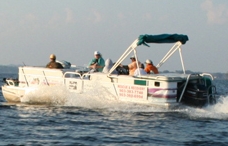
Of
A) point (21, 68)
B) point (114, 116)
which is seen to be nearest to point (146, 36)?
point (114, 116)

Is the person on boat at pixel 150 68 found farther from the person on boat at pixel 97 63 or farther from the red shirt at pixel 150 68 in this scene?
the person on boat at pixel 97 63

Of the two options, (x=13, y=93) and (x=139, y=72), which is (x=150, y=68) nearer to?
(x=139, y=72)

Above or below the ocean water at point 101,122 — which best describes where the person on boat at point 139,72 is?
above

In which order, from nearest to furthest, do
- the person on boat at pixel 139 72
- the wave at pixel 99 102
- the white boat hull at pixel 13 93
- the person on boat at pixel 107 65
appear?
the wave at pixel 99 102
the person on boat at pixel 139 72
the person on boat at pixel 107 65
the white boat hull at pixel 13 93

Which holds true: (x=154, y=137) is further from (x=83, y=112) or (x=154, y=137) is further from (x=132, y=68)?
(x=132, y=68)

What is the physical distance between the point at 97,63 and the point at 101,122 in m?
4.39

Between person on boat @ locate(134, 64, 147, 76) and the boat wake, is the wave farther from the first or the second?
person on boat @ locate(134, 64, 147, 76)

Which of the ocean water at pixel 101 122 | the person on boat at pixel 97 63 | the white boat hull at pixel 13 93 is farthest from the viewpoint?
the white boat hull at pixel 13 93

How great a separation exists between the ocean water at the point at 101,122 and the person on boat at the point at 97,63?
1.22 m

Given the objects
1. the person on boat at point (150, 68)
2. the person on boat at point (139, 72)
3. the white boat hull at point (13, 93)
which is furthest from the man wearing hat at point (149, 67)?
the white boat hull at point (13, 93)

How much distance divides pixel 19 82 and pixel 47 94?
185 cm

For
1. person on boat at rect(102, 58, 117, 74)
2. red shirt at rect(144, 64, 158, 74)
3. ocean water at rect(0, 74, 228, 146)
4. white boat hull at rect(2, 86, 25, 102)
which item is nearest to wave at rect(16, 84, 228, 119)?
ocean water at rect(0, 74, 228, 146)

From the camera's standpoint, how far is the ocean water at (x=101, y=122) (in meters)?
10.9

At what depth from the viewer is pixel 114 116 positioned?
1423 cm
